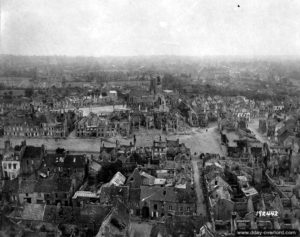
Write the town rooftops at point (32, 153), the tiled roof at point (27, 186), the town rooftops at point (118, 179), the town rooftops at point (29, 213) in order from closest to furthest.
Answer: the town rooftops at point (29, 213), the tiled roof at point (27, 186), the town rooftops at point (118, 179), the town rooftops at point (32, 153)

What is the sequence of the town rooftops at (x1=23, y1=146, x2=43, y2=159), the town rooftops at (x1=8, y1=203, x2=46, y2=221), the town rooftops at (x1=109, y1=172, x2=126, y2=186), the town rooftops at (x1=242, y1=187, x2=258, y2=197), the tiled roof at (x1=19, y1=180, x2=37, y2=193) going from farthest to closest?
1. the town rooftops at (x1=23, y1=146, x2=43, y2=159)
2. the town rooftops at (x1=109, y1=172, x2=126, y2=186)
3. the tiled roof at (x1=19, y1=180, x2=37, y2=193)
4. the town rooftops at (x1=242, y1=187, x2=258, y2=197)
5. the town rooftops at (x1=8, y1=203, x2=46, y2=221)

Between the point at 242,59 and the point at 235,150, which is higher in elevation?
the point at 242,59

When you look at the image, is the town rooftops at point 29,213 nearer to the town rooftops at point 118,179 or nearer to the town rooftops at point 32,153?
the town rooftops at point 118,179

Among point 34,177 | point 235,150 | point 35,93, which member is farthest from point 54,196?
point 35,93

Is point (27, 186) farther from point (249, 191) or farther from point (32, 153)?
point (249, 191)

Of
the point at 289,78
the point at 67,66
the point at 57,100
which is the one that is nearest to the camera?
the point at 57,100

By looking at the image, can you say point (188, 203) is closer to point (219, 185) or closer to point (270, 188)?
point (219, 185)

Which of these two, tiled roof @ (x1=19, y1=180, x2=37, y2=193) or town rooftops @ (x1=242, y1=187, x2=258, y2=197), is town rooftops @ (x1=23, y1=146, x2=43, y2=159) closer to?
tiled roof @ (x1=19, y1=180, x2=37, y2=193)

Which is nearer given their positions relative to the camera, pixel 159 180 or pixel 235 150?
pixel 159 180

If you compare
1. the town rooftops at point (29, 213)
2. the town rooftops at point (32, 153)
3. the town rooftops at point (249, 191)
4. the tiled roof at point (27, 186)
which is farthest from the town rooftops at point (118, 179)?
the town rooftops at point (249, 191)

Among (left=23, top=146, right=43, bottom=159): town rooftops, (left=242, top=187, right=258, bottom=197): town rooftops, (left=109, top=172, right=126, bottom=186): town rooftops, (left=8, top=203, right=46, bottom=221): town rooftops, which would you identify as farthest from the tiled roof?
(left=242, top=187, right=258, bottom=197): town rooftops

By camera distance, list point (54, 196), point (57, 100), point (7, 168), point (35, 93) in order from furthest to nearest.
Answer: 1. point (35, 93)
2. point (57, 100)
3. point (7, 168)
4. point (54, 196)
